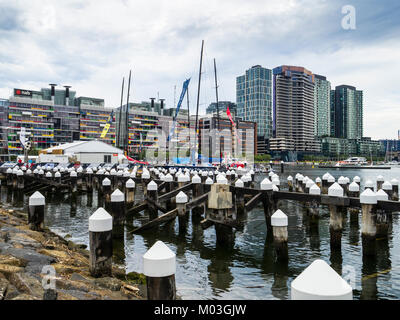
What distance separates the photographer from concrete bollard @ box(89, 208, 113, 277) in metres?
8.68

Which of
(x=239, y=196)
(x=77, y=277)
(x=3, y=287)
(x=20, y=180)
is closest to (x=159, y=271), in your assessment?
(x=3, y=287)

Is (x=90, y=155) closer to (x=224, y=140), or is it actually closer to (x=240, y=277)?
(x=240, y=277)

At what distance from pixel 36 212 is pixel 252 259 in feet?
28.5

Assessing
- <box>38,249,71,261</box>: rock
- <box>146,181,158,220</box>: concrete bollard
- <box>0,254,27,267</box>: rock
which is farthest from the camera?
<box>146,181,158,220</box>: concrete bollard

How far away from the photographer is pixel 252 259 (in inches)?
492

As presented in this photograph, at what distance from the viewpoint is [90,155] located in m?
63.2

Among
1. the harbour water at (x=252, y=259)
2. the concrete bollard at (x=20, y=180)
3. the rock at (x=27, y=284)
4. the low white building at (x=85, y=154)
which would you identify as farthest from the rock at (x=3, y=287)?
the low white building at (x=85, y=154)

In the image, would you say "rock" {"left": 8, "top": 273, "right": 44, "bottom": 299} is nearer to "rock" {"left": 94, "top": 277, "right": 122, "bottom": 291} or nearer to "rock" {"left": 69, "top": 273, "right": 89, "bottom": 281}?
"rock" {"left": 69, "top": 273, "right": 89, "bottom": 281}

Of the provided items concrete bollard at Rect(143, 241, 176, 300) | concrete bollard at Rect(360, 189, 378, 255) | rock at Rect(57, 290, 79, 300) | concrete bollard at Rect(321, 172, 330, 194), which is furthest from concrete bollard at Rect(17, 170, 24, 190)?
concrete bollard at Rect(143, 241, 176, 300)

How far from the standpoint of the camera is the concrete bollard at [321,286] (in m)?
3.29

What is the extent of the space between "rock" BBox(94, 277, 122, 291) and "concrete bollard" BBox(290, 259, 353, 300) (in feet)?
18.7

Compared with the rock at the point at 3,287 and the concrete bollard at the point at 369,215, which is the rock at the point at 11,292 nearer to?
the rock at the point at 3,287

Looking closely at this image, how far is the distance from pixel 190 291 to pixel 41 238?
630 centimetres
